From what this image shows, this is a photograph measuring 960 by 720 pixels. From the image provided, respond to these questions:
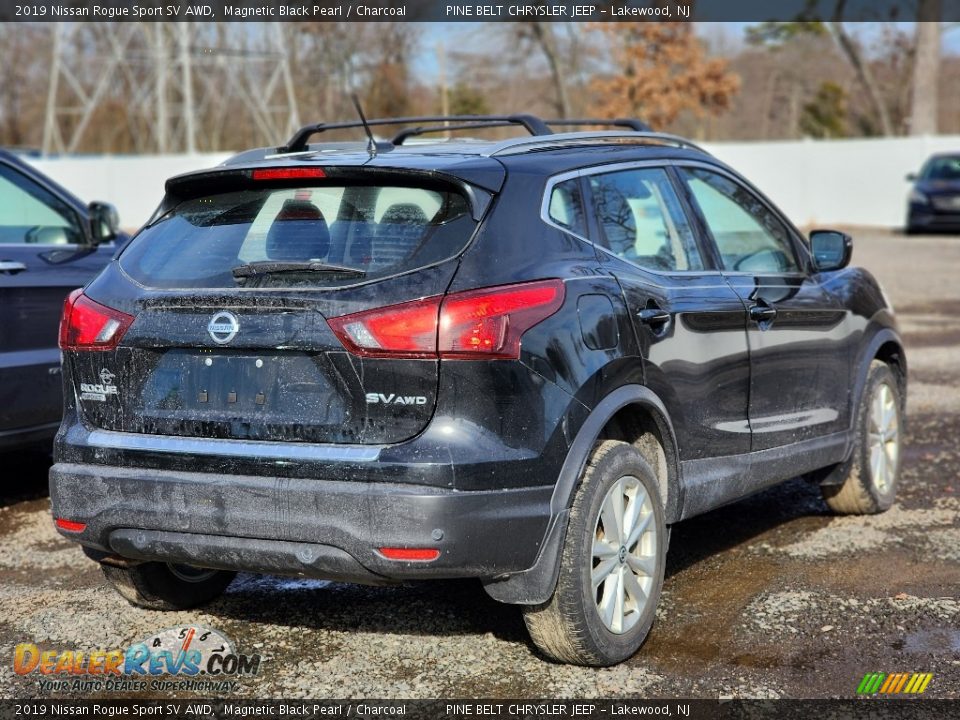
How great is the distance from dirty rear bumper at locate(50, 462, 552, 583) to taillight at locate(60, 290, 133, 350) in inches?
16.9

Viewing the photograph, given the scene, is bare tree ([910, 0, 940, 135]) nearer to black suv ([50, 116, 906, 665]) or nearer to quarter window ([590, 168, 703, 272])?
quarter window ([590, 168, 703, 272])

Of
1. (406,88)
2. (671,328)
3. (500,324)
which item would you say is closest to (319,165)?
(500,324)

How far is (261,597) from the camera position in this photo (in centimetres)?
528

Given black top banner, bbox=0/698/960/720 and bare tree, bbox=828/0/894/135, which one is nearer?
black top banner, bbox=0/698/960/720

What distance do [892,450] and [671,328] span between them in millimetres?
2390

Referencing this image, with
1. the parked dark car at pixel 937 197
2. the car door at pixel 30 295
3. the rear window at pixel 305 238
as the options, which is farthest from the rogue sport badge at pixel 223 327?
the parked dark car at pixel 937 197

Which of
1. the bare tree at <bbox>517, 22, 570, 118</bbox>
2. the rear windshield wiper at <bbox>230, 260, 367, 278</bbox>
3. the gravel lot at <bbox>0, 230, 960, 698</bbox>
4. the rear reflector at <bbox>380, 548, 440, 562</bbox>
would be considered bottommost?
the gravel lot at <bbox>0, 230, 960, 698</bbox>

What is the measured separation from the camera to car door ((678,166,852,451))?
17.7ft

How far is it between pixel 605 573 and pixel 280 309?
52.7 inches

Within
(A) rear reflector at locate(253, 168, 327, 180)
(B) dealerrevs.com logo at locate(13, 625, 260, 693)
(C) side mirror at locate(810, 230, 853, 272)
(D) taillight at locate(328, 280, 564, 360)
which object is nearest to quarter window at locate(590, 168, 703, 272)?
(D) taillight at locate(328, 280, 564, 360)

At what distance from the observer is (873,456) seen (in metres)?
6.38

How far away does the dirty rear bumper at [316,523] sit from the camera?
12.5ft

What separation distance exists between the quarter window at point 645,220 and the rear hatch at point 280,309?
755 millimetres

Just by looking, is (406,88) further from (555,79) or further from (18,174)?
(18,174)
